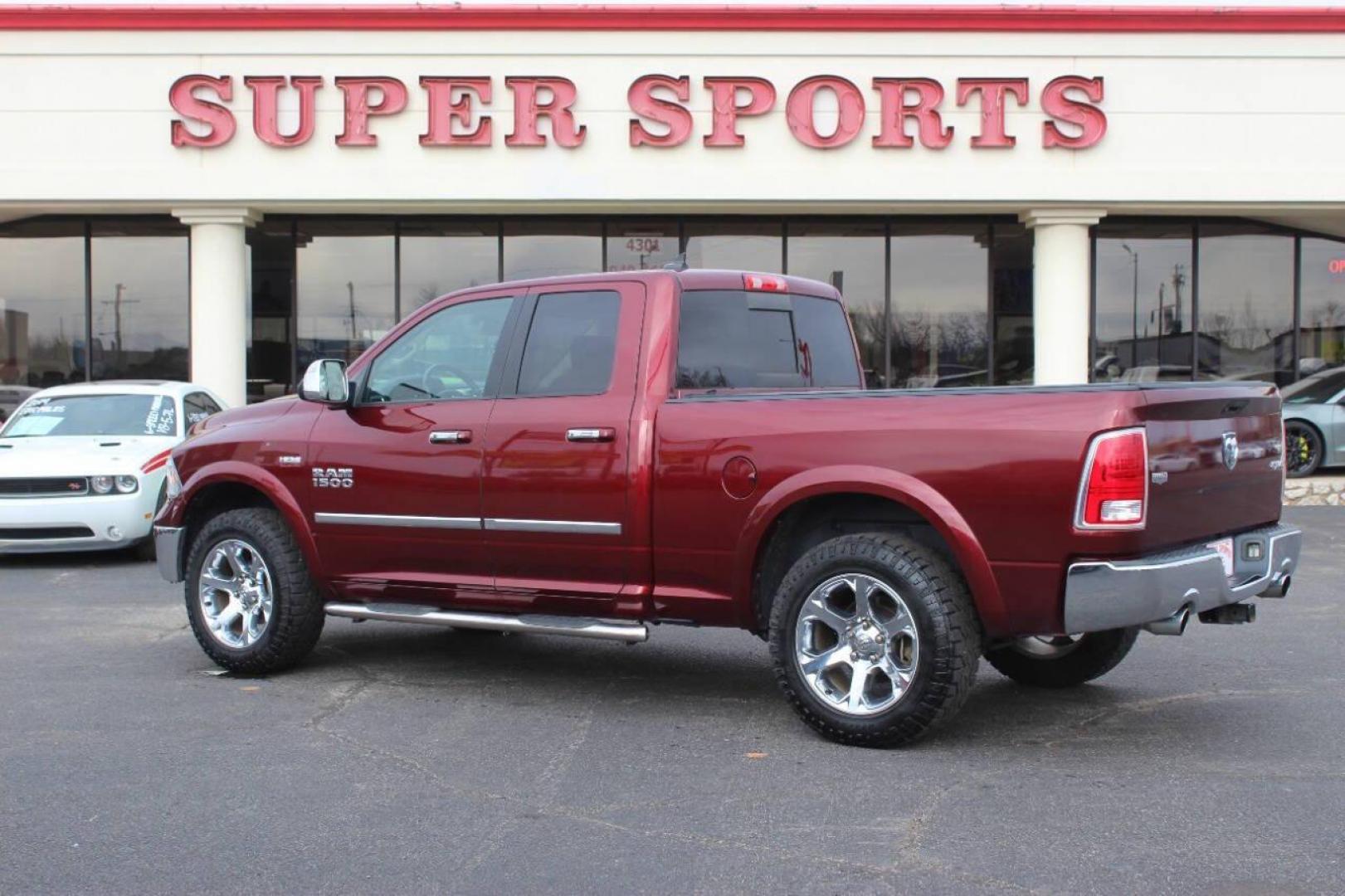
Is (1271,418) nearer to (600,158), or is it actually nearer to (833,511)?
(833,511)

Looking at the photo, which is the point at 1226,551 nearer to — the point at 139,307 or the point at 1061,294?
the point at 1061,294

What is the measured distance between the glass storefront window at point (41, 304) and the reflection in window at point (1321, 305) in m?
17.6

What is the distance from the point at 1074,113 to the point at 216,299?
36.2ft

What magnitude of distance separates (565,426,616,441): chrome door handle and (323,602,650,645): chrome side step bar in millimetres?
809

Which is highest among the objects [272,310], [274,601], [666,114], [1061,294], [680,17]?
[680,17]

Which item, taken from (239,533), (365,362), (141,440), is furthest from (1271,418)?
(141,440)

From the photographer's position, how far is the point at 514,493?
590 cm

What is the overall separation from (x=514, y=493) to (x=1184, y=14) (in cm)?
1342

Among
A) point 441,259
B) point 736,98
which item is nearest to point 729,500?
point 736,98

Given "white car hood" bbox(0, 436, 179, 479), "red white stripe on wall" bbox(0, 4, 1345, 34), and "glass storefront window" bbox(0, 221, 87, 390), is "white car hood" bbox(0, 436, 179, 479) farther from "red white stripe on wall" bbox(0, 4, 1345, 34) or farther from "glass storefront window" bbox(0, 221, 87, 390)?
"glass storefront window" bbox(0, 221, 87, 390)

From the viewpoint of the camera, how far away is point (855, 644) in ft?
16.9

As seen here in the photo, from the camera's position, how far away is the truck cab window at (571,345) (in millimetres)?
5887

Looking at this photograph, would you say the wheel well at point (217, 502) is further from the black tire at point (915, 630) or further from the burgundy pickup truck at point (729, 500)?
the black tire at point (915, 630)

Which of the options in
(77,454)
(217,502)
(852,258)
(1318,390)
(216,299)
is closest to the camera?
(217,502)
